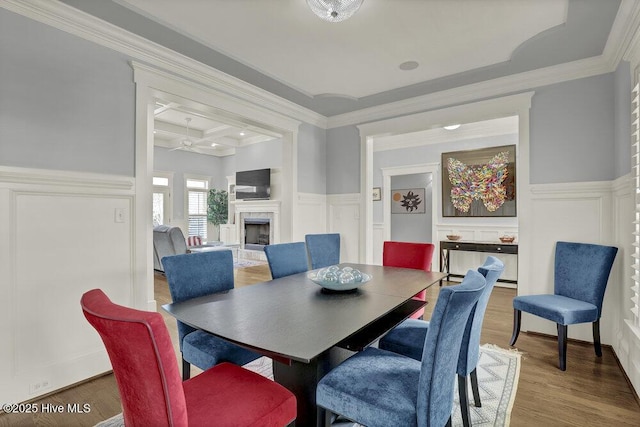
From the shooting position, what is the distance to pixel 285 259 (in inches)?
109

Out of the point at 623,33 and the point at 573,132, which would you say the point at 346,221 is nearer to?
the point at 573,132

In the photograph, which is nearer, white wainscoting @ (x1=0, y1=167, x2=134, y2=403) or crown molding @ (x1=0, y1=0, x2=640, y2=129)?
white wainscoting @ (x1=0, y1=167, x2=134, y2=403)

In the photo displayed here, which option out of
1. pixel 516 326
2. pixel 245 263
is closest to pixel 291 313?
pixel 516 326

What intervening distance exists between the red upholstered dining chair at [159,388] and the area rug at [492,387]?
815 millimetres

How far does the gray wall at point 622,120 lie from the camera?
2.48 m

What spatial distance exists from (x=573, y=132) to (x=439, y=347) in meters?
3.01

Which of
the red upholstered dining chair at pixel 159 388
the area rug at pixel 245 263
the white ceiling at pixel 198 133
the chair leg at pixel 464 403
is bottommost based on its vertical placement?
the area rug at pixel 245 263

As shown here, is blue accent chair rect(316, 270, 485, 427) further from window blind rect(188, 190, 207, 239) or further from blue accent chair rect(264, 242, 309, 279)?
window blind rect(188, 190, 207, 239)

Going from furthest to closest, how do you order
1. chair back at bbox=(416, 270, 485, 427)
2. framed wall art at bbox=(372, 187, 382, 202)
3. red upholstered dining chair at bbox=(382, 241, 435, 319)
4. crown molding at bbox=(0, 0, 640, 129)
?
framed wall art at bbox=(372, 187, 382, 202) < red upholstered dining chair at bbox=(382, 241, 435, 319) < crown molding at bbox=(0, 0, 640, 129) < chair back at bbox=(416, 270, 485, 427)

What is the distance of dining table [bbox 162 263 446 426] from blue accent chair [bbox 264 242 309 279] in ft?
1.48

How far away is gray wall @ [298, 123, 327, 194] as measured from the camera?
4.48 metres

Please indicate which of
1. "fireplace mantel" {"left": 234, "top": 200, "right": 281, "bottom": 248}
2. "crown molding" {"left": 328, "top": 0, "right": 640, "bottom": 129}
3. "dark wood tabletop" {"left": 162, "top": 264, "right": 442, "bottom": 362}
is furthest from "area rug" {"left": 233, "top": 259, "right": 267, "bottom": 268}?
"dark wood tabletop" {"left": 162, "top": 264, "right": 442, "bottom": 362}

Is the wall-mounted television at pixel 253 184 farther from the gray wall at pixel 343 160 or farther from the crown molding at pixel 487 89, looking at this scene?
the crown molding at pixel 487 89

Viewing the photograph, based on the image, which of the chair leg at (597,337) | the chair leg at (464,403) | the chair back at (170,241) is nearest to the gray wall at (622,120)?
the chair leg at (597,337)
